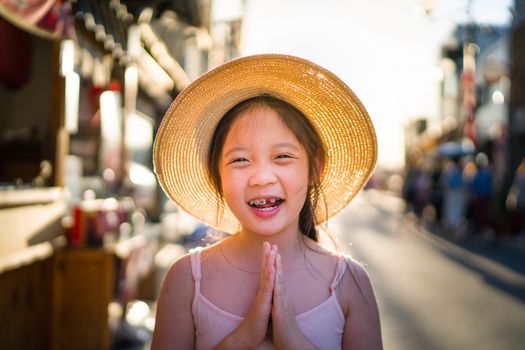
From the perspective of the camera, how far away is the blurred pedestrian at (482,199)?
41.3 feet

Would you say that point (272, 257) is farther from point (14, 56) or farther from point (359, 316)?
point (14, 56)

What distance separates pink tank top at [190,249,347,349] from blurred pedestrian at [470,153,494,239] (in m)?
11.9

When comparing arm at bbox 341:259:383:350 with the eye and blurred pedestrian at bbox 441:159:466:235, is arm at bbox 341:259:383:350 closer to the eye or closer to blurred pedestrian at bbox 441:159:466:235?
the eye

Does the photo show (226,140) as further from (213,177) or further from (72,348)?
(72,348)

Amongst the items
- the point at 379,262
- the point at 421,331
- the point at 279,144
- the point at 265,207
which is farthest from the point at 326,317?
the point at 379,262

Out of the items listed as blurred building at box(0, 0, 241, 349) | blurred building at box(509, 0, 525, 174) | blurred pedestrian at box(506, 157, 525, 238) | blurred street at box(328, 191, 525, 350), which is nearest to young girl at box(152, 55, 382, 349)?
blurred street at box(328, 191, 525, 350)

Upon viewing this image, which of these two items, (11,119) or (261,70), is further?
(11,119)

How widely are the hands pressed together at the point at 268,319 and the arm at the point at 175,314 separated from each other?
0.17 metres

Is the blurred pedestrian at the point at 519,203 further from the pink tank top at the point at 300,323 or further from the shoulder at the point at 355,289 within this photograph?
the pink tank top at the point at 300,323

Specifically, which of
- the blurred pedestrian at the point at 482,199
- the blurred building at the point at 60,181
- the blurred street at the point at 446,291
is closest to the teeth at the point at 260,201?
the blurred street at the point at 446,291

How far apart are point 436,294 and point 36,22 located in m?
5.59

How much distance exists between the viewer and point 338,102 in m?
1.93

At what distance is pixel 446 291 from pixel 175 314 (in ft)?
19.6

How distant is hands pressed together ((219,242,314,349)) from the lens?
1609 mm
